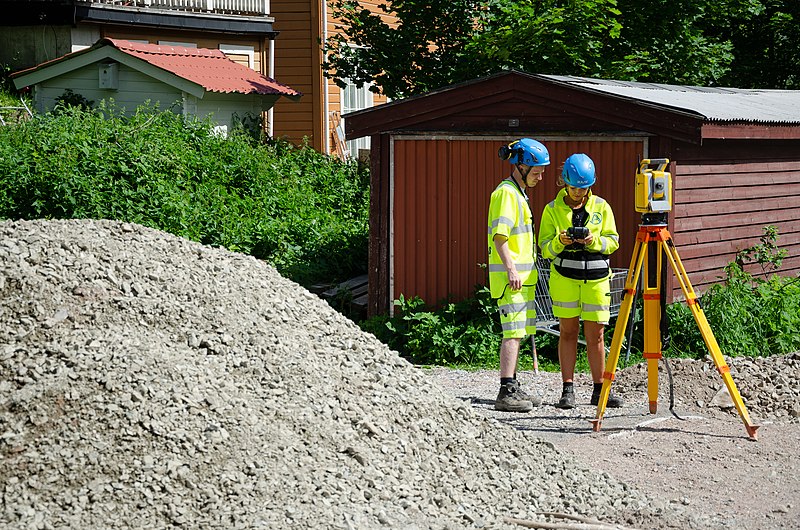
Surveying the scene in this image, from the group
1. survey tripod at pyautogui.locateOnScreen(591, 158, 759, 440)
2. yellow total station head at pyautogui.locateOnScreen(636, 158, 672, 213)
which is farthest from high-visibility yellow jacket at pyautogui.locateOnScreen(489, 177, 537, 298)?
yellow total station head at pyautogui.locateOnScreen(636, 158, 672, 213)

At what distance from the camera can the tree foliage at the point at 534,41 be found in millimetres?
15570

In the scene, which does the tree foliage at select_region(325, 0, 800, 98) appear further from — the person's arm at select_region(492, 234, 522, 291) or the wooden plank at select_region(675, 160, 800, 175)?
the person's arm at select_region(492, 234, 522, 291)

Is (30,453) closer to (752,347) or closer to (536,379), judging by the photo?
(536,379)

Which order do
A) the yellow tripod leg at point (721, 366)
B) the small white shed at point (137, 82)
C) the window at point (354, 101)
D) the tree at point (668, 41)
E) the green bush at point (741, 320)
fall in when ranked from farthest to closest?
1. the window at point (354, 101)
2. the small white shed at point (137, 82)
3. the tree at point (668, 41)
4. the green bush at point (741, 320)
5. the yellow tripod leg at point (721, 366)

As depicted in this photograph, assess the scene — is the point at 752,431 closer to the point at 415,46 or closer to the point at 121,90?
the point at 415,46

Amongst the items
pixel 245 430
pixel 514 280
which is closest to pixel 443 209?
pixel 514 280

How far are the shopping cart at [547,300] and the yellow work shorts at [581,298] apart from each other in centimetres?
119

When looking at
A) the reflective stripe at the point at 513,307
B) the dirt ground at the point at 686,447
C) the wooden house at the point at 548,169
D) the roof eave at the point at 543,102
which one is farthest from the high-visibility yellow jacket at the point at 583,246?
the wooden house at the point at 548,169

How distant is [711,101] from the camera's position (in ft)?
39.0

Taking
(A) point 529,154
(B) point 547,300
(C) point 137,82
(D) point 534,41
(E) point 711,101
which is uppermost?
(D) point 534,41

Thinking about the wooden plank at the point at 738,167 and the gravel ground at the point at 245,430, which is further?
the wooden plank at the point at 738,167

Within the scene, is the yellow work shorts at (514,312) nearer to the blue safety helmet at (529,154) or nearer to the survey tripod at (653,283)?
the survey tripod at (653,283)

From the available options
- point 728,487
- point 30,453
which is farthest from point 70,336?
point 728,487

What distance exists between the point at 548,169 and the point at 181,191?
604cm
